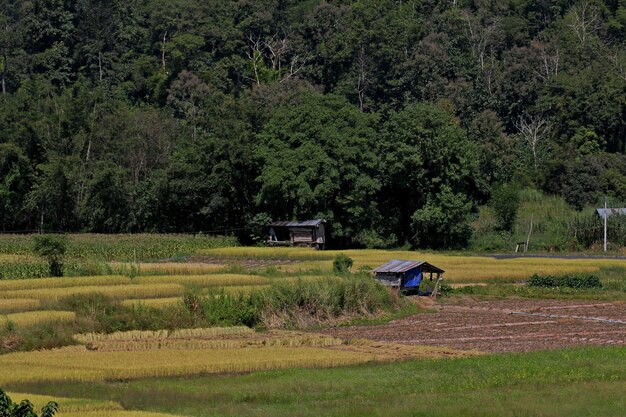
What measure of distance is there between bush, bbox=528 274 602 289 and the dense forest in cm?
2064

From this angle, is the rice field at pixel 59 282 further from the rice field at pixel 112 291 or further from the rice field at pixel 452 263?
the rice field at pixel 452 263

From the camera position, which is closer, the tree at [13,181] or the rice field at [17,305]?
the rice field at [17,305]

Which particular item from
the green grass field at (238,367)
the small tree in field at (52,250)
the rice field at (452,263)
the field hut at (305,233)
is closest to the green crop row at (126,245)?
the rice field at (452,263)

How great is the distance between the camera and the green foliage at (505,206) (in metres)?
80.6

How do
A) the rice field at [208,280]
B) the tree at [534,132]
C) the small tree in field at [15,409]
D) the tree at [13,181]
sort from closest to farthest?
the small tree in field at [15,409], the rice field at [208,280], the tree at [13,181], the tree at [534,132]

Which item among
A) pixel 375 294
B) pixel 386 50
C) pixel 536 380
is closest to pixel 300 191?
pixel 375 294

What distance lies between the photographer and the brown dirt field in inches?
1534

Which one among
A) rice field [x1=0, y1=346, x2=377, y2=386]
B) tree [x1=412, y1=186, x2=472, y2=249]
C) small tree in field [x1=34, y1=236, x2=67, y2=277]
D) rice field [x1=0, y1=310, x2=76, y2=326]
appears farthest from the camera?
tree [x1=412, y1=186, x2=472, y2=249]

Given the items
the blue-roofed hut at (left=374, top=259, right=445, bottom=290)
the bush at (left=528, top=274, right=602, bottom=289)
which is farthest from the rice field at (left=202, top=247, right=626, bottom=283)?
the blue-roofed hut at (left=374, top=259, right=445, bottom=290)

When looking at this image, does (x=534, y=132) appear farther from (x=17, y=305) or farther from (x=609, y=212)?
(x=17, y=305)

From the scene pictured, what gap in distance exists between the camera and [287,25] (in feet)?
416

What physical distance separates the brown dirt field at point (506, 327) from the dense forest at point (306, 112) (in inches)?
1066

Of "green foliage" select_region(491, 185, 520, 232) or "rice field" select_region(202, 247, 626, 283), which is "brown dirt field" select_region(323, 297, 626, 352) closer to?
"rice field" select_region(202, 247, 626, 283)

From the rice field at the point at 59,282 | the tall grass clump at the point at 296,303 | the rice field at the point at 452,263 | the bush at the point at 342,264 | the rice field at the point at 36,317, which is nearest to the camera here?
the rice field at the point at 36,317
